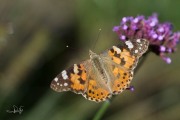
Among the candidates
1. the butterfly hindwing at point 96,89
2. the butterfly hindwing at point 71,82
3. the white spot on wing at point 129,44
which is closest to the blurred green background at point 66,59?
the butterfly hindwing at point 71,82

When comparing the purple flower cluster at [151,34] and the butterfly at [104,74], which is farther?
the purple flower cluster at [151,34]

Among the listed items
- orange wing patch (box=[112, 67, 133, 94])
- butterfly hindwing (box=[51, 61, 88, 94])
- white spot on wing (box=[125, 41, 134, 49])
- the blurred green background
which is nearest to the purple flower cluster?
white spot on wing (box=[125, 41, 134, 49])

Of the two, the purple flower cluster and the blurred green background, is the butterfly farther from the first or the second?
the blurred green background

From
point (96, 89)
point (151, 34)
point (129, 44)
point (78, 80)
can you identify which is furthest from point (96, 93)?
point (151, 34)

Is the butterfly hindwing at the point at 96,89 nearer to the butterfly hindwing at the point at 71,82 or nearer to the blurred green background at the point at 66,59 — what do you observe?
the butterfly hindwing at the point at 71,82

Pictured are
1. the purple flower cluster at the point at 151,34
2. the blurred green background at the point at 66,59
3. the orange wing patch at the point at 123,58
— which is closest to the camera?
the orange wing patch at the point at 123,58

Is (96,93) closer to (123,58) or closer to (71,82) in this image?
(71,82)
